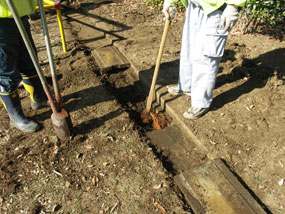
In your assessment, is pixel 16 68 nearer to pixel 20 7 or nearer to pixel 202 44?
pixel 20 7

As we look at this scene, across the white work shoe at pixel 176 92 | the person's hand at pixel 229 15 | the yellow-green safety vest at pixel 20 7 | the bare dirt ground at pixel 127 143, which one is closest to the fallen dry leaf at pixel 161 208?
the bare dirt ground at pixel 127 143

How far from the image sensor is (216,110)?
11.0ft

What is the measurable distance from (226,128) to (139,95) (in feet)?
5.31

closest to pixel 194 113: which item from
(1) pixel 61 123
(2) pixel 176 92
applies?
(2) pixel 176 92

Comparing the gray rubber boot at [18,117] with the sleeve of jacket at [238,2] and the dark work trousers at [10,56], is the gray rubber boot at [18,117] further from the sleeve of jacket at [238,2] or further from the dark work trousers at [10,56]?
the sleeve of jacket at [238,2]

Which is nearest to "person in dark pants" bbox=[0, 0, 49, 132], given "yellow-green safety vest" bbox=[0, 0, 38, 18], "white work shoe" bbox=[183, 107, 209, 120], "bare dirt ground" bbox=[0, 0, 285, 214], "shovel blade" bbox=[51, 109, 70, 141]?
"yellow-green safety vest" bbox=[0, 0, 38, 18]

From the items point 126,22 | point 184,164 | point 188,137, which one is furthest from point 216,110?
point 126,22

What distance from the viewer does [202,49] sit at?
2.72 meters

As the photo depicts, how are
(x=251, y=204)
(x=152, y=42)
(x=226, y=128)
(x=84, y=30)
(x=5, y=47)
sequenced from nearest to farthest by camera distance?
(x=251, y=204), (x=5, y=47), (x=226, y=128), (x=152, y=42), (x=84, y=30)

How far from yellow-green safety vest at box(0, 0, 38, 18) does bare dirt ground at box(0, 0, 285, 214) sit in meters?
1.43

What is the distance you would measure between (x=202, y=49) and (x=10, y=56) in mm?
2268

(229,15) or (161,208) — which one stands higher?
(229,15)

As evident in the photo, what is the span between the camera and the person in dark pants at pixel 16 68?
2422mm

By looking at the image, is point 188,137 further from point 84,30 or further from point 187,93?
point 84,30
